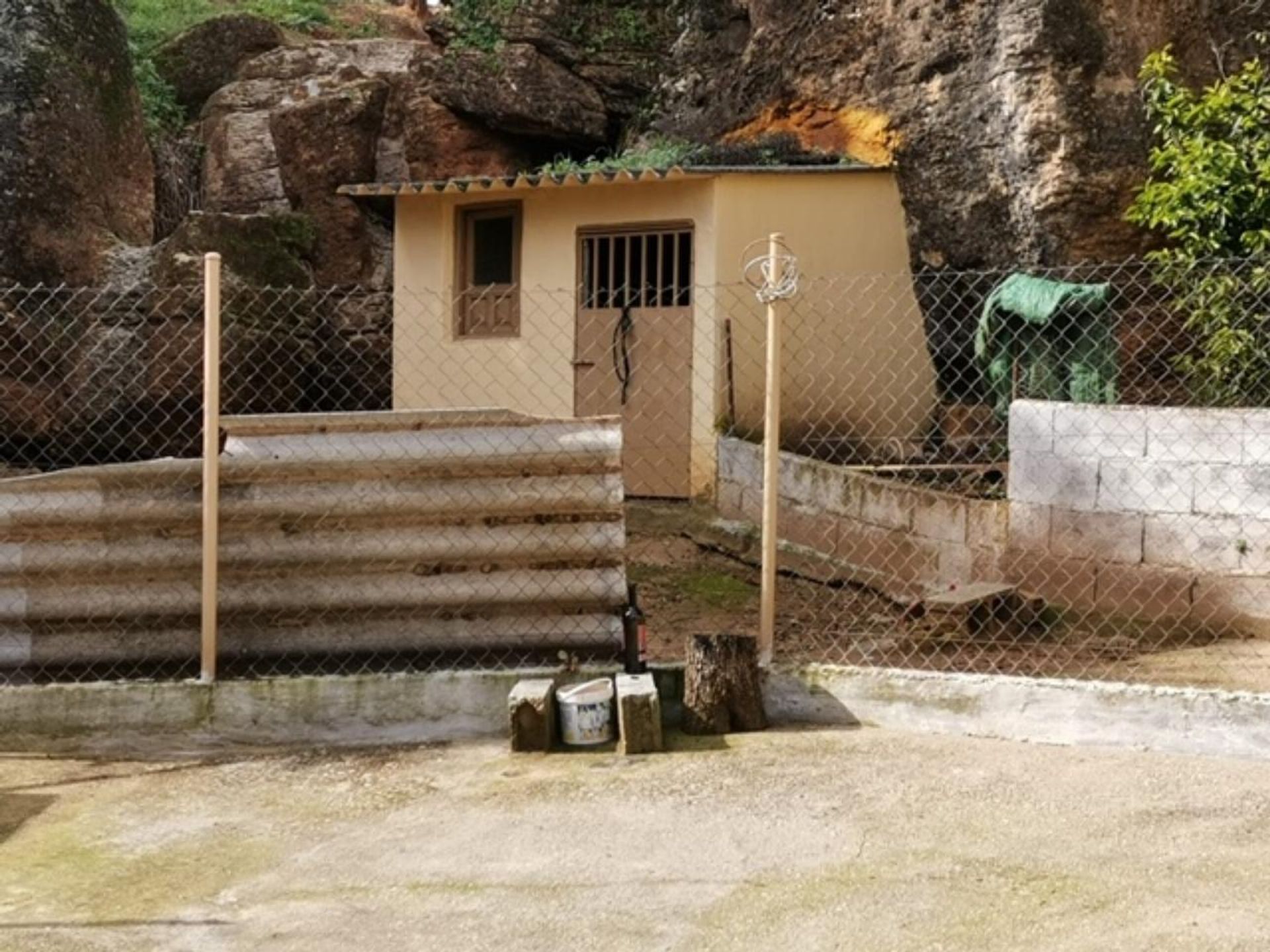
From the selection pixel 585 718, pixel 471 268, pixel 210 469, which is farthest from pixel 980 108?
pixel 210 469

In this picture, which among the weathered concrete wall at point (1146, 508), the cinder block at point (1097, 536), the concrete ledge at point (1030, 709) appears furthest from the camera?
the cinder block at point (1097, 536)

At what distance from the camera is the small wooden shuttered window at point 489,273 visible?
12172mm

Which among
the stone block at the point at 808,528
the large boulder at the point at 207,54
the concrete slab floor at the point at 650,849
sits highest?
the large boulder at the point at 207,54

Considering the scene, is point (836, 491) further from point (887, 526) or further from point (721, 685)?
point (721, 685)

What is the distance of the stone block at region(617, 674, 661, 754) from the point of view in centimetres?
472

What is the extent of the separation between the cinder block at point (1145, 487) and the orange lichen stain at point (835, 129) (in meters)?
4.76

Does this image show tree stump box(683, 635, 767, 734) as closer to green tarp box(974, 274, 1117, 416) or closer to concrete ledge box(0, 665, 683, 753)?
concrete ledge box(0, 665, 683, 753)

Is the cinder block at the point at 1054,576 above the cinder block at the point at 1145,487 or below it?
below

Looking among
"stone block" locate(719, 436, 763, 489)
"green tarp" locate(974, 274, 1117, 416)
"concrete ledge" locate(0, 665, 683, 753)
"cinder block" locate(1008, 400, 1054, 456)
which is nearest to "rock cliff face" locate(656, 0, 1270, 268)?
"green tarp" locate(974, 274, 1117, 416)

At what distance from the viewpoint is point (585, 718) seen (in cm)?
479

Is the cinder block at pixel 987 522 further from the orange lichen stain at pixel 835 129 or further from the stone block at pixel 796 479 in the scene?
the orange lichen stain at pixel 835 129

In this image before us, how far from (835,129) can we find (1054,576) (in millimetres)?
5528

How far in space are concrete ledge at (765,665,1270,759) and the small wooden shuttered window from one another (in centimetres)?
758

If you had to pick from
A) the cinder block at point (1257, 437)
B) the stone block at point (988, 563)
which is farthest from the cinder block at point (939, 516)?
the cinder block at point (1257, 437)
